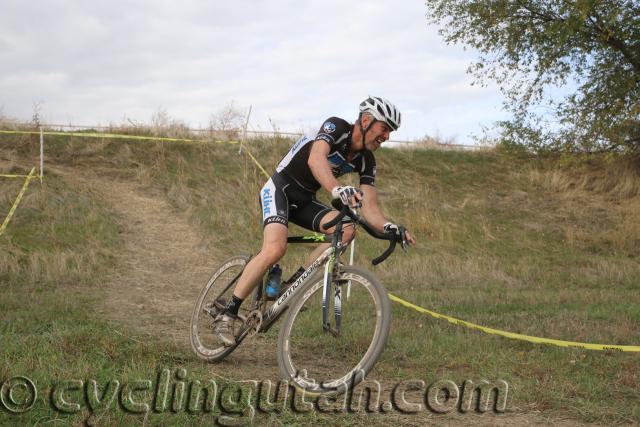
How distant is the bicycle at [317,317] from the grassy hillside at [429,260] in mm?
411

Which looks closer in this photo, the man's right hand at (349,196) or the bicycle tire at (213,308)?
the man's right hand at (349,196)

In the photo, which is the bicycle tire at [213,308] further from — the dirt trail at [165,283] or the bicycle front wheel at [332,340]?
the bicycle front wheel at [332,340]

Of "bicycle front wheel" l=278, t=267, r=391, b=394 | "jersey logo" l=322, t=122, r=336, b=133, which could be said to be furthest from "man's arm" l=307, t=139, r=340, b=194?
"bicycle front wheel" l=278, t=267, r=391, b=394

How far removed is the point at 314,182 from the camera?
5.84 meters

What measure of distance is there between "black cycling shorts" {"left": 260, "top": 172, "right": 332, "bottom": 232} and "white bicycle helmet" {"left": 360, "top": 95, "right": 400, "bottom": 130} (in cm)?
94

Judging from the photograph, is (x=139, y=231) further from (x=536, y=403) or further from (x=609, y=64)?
(x=609, y=64)

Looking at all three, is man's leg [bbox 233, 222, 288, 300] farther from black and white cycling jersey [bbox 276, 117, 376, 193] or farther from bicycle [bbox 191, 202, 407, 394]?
black and white cycling jersey [bbox 276, 117, 376, 193]

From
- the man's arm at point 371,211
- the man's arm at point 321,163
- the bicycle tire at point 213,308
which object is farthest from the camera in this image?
the bicycle tire at point 213,308

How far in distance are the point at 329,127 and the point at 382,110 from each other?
0.47 m

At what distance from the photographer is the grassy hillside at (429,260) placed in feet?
17.8

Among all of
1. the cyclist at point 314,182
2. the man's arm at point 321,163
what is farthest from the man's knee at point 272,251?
the man's arm at point 321,163

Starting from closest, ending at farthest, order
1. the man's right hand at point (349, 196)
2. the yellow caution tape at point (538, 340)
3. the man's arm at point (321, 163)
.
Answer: the man's right hand at point (349, 196)
the man's arm at point (321, 163)
the yellow caution tape at point (538, 340)

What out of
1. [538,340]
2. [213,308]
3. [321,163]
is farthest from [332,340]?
[538,340]

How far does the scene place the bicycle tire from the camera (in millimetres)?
5867
